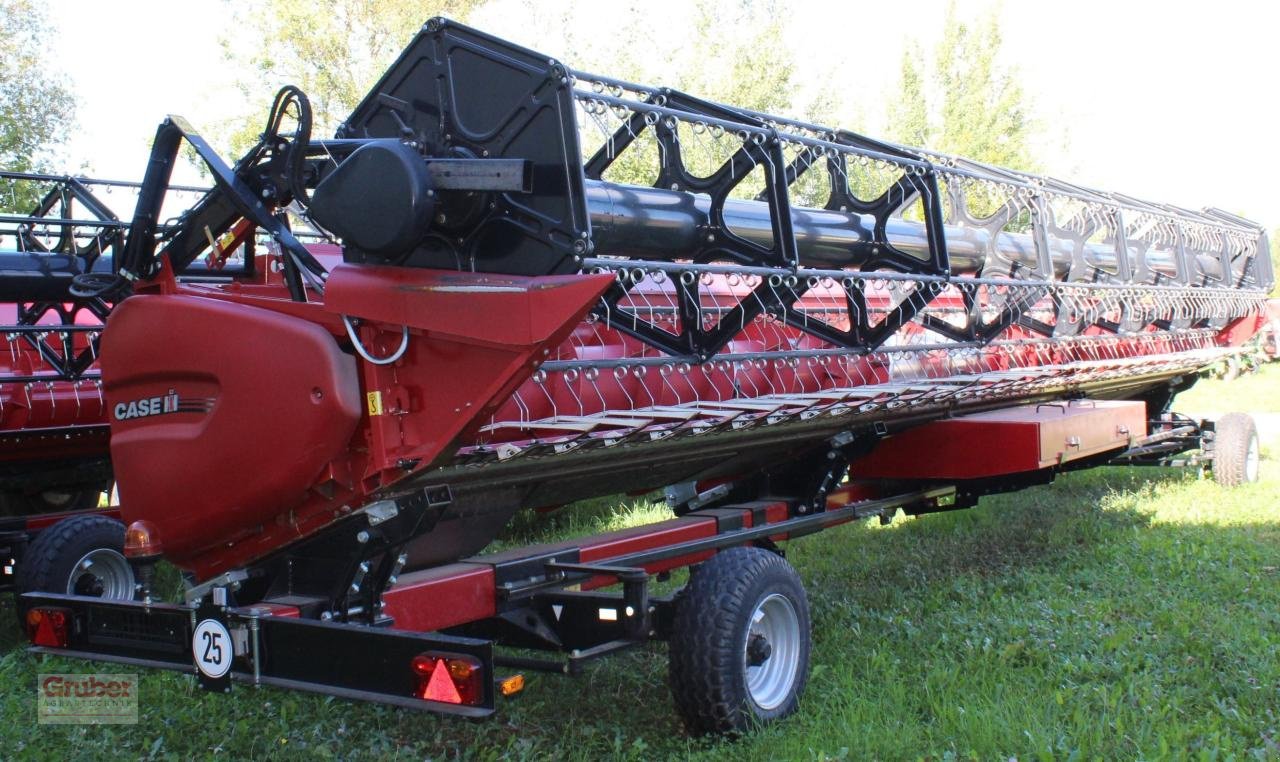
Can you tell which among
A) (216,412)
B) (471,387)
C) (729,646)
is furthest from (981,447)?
(216,412)

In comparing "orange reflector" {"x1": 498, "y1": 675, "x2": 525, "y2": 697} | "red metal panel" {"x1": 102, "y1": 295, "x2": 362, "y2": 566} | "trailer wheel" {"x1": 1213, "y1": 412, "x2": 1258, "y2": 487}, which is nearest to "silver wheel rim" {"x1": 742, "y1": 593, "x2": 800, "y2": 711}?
"orange reflector" {"x1": 498, "y1": 675, "x2": 525, "y2": 697}

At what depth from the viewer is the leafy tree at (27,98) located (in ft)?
71.6

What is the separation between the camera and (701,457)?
5.36m

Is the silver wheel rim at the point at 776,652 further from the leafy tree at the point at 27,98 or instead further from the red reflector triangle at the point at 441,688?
the leafy tree at the point at 27,98

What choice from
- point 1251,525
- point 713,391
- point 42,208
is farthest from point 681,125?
point 1251,525

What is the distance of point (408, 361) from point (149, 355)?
1.05 meters

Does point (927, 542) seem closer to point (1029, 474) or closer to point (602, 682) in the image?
point (1029, 474)

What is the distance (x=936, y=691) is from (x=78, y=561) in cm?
420

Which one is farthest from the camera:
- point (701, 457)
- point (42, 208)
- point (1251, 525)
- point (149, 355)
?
point (1251, 525)

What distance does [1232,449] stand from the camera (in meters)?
10.2

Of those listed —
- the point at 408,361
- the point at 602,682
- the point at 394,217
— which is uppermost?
the point at 394,217

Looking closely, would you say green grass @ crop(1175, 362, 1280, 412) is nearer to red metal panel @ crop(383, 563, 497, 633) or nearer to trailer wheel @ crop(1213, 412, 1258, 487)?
trailer wheel @ crop(1213, 412, 1258, 487)

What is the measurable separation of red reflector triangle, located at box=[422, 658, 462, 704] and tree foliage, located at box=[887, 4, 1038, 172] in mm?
25881

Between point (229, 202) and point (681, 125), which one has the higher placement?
point (681, 125)
